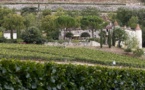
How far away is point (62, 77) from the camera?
698 inches

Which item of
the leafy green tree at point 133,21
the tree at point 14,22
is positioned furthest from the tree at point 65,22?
the leafy green tree at point 133,21

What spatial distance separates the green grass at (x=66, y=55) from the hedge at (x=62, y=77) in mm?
26982

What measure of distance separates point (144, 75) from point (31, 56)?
28.4 meters

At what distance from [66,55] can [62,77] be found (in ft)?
113

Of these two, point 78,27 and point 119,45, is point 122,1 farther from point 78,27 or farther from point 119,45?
point 119,45

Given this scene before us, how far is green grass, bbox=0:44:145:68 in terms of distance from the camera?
48.9 metres

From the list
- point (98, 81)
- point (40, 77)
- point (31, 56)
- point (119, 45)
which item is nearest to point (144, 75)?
point (98, 81)

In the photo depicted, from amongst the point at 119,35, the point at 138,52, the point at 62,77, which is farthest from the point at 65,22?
the point at 62,77

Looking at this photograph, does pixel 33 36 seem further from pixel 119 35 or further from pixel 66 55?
pixel 66 55

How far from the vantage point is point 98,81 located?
19.3 meters

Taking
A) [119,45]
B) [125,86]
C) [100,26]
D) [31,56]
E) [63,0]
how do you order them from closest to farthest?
[125,86] → [31,56] → [119,45] → [100,26] → [63,0]

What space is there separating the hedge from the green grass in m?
27.0

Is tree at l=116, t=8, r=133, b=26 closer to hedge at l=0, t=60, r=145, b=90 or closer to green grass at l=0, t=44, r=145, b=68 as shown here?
green grass at l=0, t=44, r=145, b=68

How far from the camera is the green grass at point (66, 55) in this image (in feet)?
161
